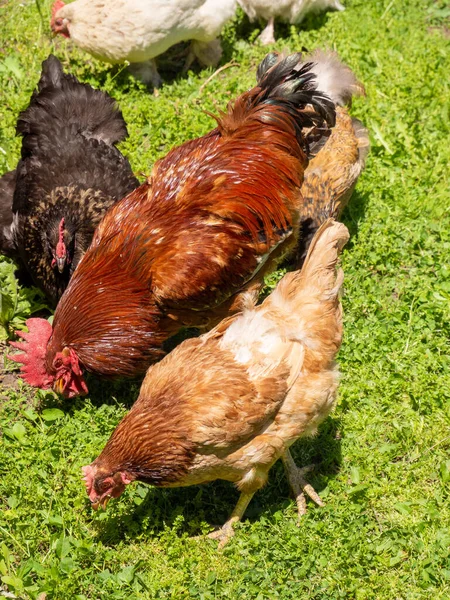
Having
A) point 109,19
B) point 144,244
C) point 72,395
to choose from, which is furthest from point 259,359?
point 109,19

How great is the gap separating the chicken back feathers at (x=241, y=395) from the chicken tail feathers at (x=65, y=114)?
2.39 meters

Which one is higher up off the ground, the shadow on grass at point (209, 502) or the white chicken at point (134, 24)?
the white chicken at point (134, 24)

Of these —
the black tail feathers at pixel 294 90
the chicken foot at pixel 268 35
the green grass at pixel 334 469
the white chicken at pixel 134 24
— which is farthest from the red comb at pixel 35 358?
the chicken foot at pixel 268 35

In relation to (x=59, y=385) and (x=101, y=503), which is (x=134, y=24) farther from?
(x=101, y=503)

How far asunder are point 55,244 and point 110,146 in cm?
121

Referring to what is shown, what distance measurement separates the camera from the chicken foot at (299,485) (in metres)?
4.95

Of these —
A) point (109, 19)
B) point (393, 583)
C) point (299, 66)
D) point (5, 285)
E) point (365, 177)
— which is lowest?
point (393, 583)

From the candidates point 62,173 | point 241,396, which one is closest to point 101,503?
point 241,396

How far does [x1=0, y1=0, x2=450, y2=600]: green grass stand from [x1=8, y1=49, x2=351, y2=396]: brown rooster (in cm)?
64

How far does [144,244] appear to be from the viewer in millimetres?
4977

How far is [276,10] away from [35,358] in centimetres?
526

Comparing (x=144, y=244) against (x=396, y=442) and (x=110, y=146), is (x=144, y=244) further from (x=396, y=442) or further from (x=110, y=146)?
(x=396, y=442)

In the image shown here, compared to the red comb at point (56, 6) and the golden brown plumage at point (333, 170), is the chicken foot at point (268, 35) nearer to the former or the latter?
the golden brown plumage at point (333, 170)

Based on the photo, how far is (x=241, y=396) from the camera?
4.31 meters
